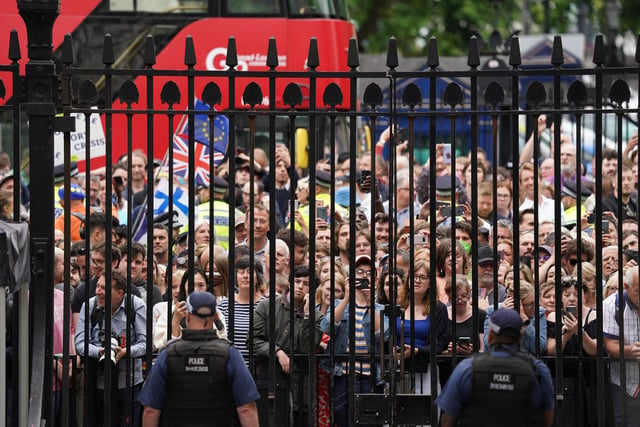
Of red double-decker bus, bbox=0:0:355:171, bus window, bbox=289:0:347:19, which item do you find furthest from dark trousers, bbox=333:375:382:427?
bus window, bbox=289:0:347:19

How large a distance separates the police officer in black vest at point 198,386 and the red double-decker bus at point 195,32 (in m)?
10.3

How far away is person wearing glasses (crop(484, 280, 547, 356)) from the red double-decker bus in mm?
8602

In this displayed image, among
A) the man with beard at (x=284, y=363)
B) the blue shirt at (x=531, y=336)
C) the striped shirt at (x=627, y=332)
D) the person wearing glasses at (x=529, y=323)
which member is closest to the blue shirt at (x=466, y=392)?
the person wearing glasses at (x=529, y=323)

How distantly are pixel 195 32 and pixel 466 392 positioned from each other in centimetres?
1163

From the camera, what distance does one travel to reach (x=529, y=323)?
8102 millimetres

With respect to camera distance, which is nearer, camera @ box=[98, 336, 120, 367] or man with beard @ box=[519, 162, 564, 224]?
camera @ box=[98, 336, 120, 367]

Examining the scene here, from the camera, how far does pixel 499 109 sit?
7.61m

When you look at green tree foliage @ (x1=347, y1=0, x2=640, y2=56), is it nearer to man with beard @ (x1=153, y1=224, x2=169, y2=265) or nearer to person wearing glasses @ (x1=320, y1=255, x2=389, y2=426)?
man with beard @ (x1=153, y1=224, x2=169, y2=265)

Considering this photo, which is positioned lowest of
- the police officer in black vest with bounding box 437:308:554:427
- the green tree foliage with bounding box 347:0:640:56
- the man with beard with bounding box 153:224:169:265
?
the police officer in black vest with bounding box 437:308:554:427

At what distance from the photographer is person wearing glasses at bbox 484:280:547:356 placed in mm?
7770

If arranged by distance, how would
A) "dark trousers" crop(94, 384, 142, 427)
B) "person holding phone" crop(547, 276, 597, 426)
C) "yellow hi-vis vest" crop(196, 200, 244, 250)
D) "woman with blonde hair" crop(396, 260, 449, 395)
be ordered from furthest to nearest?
"yellow hi-vis vest" crop(196, 200, 244, 250) < "woman with blonde hair" crop(396, 260, 449, 395) < "person holding phone" crop(547, 276, 597, 426) < "dark trousers" crop(94, 384, 142, 427)

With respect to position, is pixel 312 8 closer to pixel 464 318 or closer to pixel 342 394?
pixel 464 318

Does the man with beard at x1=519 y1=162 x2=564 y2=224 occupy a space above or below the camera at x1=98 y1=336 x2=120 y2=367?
above

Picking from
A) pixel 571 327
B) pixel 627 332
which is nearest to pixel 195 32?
pixel 571 327
